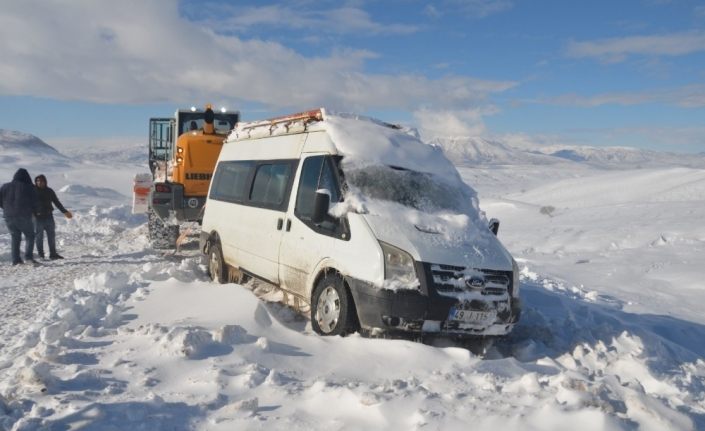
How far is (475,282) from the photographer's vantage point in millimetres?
5156

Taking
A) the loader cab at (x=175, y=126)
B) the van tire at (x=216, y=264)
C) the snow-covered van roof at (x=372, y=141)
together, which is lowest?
the van tire at (x=216, y=264)

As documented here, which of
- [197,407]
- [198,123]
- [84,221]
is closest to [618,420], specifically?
[197,407]

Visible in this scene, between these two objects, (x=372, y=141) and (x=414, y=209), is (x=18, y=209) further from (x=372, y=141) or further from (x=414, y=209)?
(x=414, y=209)

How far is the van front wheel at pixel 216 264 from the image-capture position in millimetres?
8016

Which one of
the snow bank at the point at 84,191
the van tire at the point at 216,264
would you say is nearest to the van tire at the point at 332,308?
the van tire at the point at 216,264

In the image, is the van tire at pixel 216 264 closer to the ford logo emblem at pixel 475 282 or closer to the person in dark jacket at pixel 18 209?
the ford logo emblem at pixel 475 282

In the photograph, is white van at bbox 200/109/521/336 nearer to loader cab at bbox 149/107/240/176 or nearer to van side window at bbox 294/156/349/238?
van side window at bbox 294/156/349/238

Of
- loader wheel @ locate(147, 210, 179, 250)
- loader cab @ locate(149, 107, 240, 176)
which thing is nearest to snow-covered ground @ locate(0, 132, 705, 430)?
loader wheel @ locate(147, 210, 179, 250)

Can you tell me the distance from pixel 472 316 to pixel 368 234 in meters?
1.16

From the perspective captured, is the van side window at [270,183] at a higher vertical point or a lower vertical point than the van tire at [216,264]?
higher

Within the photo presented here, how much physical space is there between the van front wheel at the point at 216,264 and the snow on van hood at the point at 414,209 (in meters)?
2.85

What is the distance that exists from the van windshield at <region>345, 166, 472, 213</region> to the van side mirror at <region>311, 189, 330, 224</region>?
0.31m

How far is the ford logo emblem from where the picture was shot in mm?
5129

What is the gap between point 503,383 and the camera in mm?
4090
